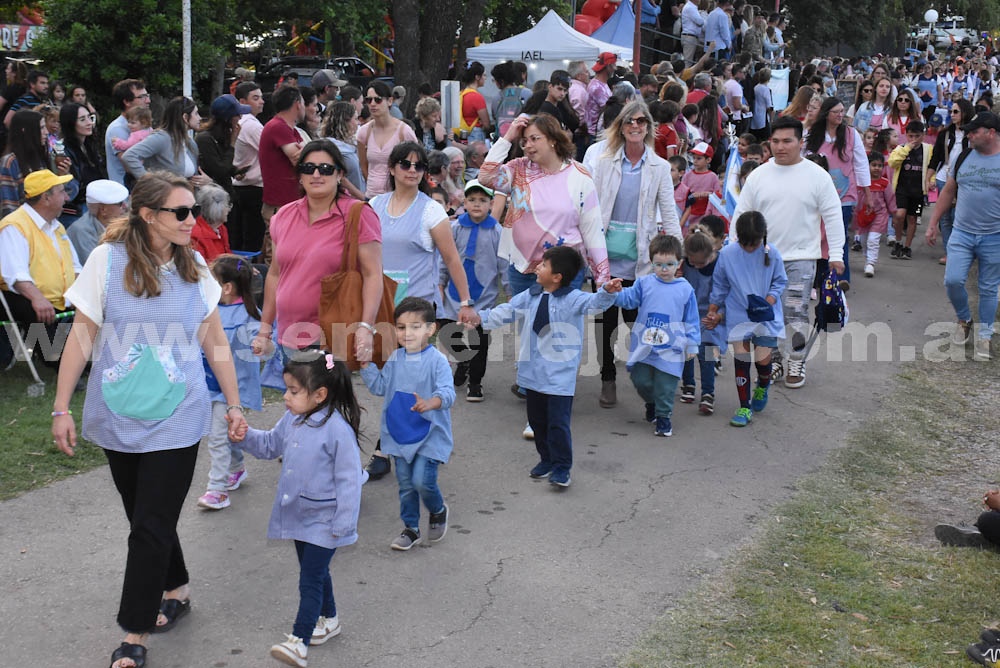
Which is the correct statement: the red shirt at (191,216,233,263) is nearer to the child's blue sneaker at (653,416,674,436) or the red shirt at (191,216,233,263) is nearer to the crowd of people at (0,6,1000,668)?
the crowd of people at (0,6,1000,668)

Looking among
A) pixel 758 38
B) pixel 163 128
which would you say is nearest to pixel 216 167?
pixel 163 128

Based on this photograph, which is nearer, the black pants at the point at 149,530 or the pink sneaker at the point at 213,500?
the black pants at the point at 149,530

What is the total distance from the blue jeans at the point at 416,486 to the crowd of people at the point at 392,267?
0.04 ft

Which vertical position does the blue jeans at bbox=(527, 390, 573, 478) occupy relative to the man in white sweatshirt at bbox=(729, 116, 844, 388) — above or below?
A: below

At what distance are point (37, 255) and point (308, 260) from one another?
312 cm

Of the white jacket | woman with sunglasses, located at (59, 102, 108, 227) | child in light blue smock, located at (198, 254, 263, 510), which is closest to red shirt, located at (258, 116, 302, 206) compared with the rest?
woman with sunglasses, located at (59, 102, 108, 227)

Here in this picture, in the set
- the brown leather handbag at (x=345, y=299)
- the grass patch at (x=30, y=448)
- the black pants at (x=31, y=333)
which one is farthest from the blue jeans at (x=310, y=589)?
the black pants at (x=31, y=333)

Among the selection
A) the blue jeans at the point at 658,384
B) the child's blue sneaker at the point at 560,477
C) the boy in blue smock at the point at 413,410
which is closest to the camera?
the boy in blue smock at the point at 413,410

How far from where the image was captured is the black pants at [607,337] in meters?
7.63

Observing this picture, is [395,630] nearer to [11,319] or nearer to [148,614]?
[148,614]

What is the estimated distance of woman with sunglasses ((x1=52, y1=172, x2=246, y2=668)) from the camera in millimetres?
4020

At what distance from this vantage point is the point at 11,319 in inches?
289

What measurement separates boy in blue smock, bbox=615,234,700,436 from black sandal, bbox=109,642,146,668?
3849 mm

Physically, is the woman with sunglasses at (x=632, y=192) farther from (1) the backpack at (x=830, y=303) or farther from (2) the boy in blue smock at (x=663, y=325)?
(1) the backpack at (x=830, y=303)
